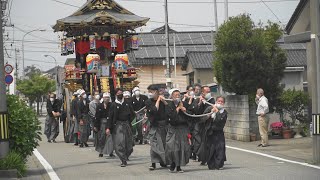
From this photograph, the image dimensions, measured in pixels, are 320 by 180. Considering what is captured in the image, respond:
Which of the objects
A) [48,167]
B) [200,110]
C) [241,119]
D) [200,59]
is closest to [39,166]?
[48,167]

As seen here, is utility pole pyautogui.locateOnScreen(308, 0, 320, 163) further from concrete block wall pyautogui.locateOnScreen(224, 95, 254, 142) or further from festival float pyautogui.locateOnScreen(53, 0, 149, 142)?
festival float pyautogui.locateOnScreen(53, 0, 149, 142)

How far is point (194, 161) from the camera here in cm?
1517

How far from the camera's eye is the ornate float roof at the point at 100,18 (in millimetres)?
26812

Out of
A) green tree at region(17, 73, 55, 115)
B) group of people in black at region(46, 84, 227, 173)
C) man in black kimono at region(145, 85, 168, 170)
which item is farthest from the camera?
green tree at region(17, 73, 55, 115)

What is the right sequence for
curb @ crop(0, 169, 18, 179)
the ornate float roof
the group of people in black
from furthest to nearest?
the ornate float roof
the group of people in black
curb @ crop(0, 169, 18, 179)

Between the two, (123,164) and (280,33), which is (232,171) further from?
(280,33)

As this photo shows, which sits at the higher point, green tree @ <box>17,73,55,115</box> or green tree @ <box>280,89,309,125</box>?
green tree @ <box>17,73,55,115</box>

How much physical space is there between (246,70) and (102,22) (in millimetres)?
9145

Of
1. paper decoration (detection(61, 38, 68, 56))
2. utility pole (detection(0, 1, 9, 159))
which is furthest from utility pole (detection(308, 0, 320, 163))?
paper decoration (detection(61, 38, 68, 56))

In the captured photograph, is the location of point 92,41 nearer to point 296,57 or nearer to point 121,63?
point 121,63

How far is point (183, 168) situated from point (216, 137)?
1082 mm

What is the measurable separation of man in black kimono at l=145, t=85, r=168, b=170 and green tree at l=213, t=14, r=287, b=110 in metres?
7.63

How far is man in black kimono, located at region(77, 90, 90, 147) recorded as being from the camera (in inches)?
807

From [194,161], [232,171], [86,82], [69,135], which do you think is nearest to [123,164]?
[194,161]
